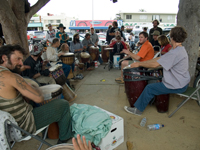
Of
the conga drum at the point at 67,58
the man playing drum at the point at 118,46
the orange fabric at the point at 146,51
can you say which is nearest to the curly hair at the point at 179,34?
the orange fabric at the point at 146,51

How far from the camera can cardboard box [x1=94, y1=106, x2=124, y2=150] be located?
2.15 meters

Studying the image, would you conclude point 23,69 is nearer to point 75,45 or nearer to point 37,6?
point 37,6

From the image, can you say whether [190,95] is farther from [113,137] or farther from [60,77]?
[60,77]

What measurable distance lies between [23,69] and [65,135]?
1650 mm

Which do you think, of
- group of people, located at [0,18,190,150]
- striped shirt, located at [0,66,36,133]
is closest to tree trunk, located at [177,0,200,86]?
group of people, located at [0,18,190,150]

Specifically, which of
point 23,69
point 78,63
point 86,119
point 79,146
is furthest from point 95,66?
point 79,146

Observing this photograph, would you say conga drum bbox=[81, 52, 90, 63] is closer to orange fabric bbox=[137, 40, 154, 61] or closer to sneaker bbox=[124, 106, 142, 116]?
orange fabric bbox=[137, 40, 154, 61]

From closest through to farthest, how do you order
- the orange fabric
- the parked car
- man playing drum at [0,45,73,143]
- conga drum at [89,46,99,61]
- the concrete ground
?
1. man playing drum at [0,45,73,143]
2. the concrete ground
3. the orange fabric
4. conga drum at [89,46,99,61]
5. the parked car

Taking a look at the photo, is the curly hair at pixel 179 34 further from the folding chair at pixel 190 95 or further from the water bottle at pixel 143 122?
the water bottle at pixel 143 122

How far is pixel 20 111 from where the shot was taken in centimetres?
180

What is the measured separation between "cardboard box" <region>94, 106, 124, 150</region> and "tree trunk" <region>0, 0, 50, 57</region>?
3.55 metres

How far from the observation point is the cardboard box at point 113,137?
7.04ft

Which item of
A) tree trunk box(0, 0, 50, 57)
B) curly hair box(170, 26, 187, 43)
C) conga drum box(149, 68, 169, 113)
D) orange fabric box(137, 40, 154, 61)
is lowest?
conga drum box(149, 68, 169, 113)

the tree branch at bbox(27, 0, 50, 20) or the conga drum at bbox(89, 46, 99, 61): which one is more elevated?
the tree branch at bbox(27, 0, 50, 20)
